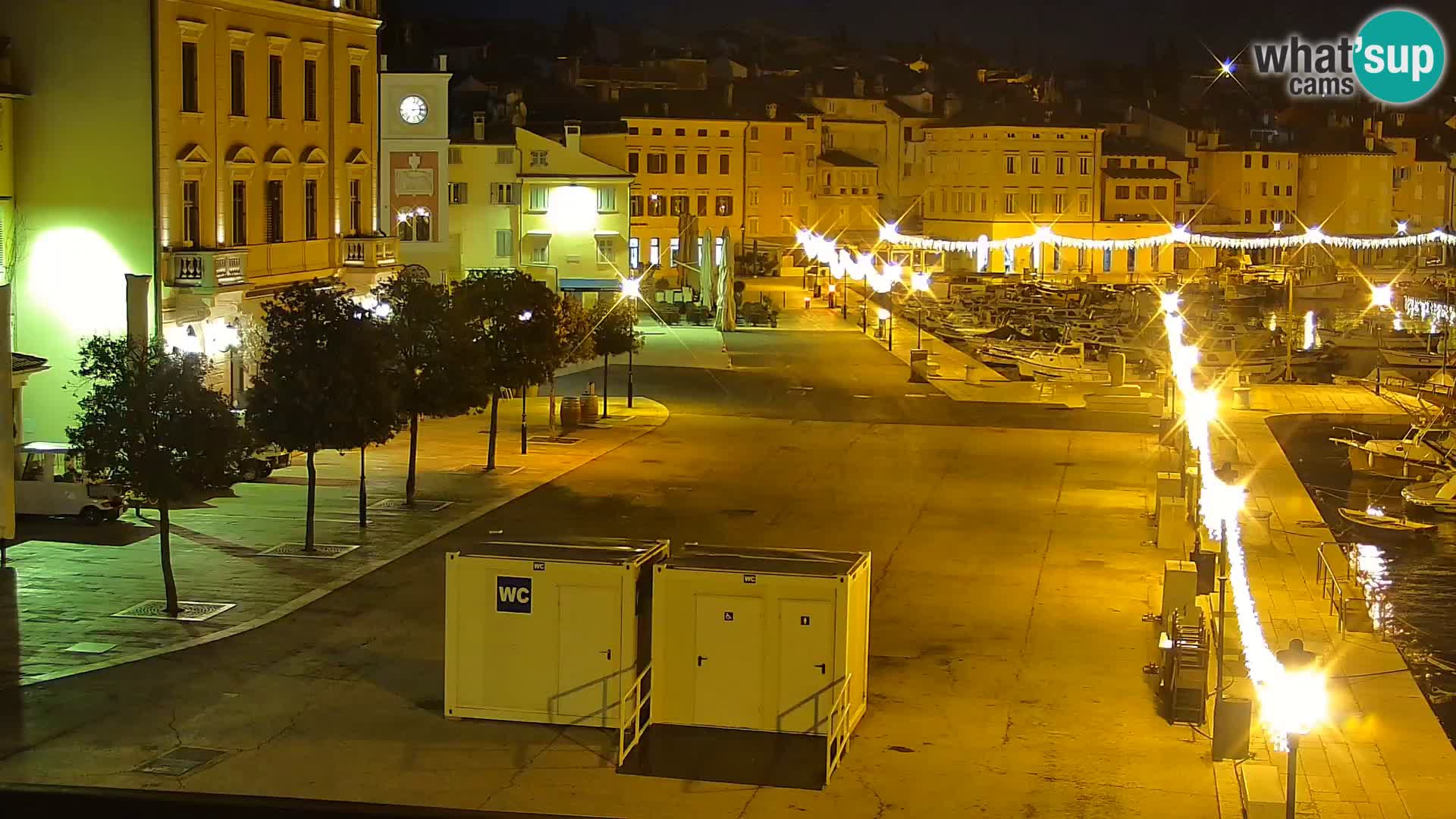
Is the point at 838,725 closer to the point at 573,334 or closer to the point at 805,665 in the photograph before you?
the point at 805,665

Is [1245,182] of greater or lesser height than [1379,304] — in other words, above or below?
above

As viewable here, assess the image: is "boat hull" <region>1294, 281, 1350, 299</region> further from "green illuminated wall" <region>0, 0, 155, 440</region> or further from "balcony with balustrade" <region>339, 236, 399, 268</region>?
"green illuminated wall" <region>0, 0, 155, 440</region>

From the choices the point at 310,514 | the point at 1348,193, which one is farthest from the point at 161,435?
the point at 1348,193

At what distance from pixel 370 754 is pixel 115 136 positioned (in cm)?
2161

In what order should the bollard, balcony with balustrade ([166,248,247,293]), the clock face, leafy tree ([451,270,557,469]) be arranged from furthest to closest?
the clock face
the bollard
balcony with balustrade ([166,248,247,293])
leafy tree ([451,270,557,469])

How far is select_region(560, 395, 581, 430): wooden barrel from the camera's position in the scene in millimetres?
41781

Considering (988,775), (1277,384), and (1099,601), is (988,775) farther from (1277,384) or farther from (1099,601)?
(1277,384)

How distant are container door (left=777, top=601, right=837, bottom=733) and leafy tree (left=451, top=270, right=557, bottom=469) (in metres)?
18.0

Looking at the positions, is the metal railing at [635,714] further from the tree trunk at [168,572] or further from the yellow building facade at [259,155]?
the yellow building facade at [259,155]

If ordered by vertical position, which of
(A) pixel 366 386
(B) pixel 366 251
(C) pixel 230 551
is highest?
(B) pixel 366 251

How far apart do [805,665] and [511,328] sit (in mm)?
19378

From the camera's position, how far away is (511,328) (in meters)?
35.2

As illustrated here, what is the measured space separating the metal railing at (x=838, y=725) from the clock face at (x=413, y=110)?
45.9 m

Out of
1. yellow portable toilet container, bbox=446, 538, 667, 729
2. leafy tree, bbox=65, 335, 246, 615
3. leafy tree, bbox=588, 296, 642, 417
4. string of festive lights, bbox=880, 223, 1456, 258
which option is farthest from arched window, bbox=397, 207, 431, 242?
string of festive lights, bbox=880, 223, 1456, 258
